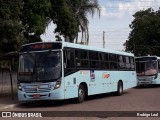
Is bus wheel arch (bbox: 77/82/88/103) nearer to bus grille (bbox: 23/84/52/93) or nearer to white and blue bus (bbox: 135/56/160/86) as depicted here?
bus grille (bbox: 23/84/52/93)

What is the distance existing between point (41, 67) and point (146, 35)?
4195cm

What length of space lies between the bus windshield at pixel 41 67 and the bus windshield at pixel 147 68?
56.5ft

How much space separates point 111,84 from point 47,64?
21.8 feet

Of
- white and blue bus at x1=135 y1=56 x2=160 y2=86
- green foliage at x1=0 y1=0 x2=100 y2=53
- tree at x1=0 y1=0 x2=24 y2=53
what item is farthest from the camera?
white and blue bus at x1=135 y1=56 x2=160 y2=86

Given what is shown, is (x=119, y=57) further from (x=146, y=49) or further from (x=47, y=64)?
(x=146, y=49)

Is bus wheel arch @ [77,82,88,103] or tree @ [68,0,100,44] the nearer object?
bus wheel arch @ [77,82,88,103]

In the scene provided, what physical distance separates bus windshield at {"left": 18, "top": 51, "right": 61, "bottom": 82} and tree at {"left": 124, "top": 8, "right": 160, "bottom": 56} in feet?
131

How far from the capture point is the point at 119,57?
959 inches

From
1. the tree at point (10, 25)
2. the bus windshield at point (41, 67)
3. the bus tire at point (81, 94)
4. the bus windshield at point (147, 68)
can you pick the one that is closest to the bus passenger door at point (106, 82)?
the bus tire at point (81, 94)

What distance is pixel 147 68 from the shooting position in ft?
109

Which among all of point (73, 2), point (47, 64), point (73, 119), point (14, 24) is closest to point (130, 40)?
point (73, 2)

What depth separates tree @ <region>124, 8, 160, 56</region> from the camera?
186 ft
